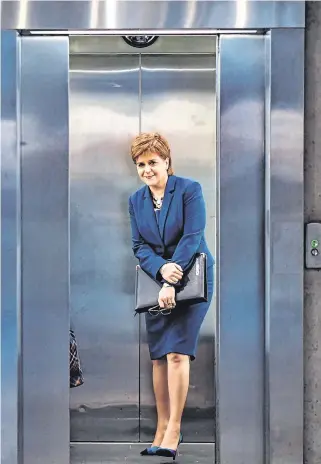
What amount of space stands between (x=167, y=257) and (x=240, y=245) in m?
0.39

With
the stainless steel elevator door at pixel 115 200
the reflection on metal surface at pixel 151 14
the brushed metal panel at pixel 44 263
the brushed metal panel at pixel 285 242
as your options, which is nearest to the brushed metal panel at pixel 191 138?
the stainless steel elevator door at pixel 115 200

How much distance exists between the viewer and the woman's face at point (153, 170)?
4.45 m

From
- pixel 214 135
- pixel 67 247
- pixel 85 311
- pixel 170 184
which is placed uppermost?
pixel 214 135

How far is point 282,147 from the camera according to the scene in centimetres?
425

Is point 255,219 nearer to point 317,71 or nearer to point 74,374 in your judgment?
point 317,71

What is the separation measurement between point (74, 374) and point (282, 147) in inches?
64.1

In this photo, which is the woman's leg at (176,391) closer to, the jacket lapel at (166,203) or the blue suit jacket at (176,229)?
the blue suit jacket at (176,229)

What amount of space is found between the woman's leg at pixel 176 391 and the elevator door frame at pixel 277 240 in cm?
48

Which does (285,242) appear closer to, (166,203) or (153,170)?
(166,203)

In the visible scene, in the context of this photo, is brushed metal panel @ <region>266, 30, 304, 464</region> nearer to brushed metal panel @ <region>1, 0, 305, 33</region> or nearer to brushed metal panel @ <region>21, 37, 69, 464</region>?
brushed metal panel @ <region>1, 0, 305, 33</region>

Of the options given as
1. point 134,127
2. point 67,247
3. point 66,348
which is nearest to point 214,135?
point 134,127

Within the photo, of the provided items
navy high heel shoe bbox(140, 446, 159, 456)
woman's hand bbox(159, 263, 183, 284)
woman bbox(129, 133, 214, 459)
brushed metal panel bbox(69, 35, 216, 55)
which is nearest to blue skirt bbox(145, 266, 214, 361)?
woman bbox(129, 133, 214, 459)

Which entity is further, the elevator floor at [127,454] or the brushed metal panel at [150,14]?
the elevator floor at [127,454]

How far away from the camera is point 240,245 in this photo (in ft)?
14.2
